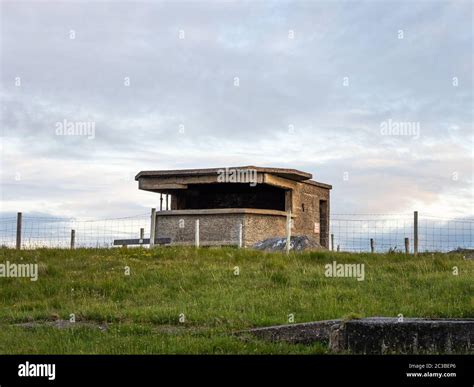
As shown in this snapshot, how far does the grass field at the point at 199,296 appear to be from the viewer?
9438 millimetres

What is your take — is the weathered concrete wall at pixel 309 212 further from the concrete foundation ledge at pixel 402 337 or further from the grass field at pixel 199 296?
Answer: the concrete foundation ledge at pixel 402 337

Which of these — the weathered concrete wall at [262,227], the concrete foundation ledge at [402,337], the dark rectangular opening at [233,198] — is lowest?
the concrete foundation ledge at [402,337]

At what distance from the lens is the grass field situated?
372 inches

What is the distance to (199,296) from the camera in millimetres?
13641

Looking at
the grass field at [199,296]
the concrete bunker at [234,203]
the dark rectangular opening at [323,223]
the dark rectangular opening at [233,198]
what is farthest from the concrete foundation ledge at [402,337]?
the dark rectangular opening at [323,223]

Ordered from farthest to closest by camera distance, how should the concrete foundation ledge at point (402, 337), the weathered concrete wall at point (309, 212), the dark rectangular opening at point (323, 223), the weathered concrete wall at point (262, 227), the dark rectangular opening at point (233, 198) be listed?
the dark rectangular opening at point (323, 223)
the dark rectangular opening at point (233, 198)
the weathered concrete wall at point (309, 212)
the weathered concrete wall at point (262, 227)
the concrete foundation ledge at point (402, 337)

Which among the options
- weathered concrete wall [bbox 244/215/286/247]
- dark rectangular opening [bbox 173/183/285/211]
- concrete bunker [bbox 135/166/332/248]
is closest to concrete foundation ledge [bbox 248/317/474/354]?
concrete bunker [bbox 135/166/332/248]

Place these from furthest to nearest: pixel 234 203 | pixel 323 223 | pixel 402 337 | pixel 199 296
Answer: pixel 323 223
pixel 234 203
pixel 199 296
pixel 402 337

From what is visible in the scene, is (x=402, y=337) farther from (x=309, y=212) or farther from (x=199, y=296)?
(x=309, y=212)

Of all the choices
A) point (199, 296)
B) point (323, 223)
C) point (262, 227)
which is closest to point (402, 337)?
point (199, 296)

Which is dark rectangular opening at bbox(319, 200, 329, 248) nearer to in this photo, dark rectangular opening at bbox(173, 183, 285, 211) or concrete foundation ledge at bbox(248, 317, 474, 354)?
dark rectangular opening at bbox(173, 183, 285, 211)

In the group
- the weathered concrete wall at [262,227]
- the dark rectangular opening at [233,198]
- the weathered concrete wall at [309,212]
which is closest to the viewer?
the weathered concrete wall at [262,227]
